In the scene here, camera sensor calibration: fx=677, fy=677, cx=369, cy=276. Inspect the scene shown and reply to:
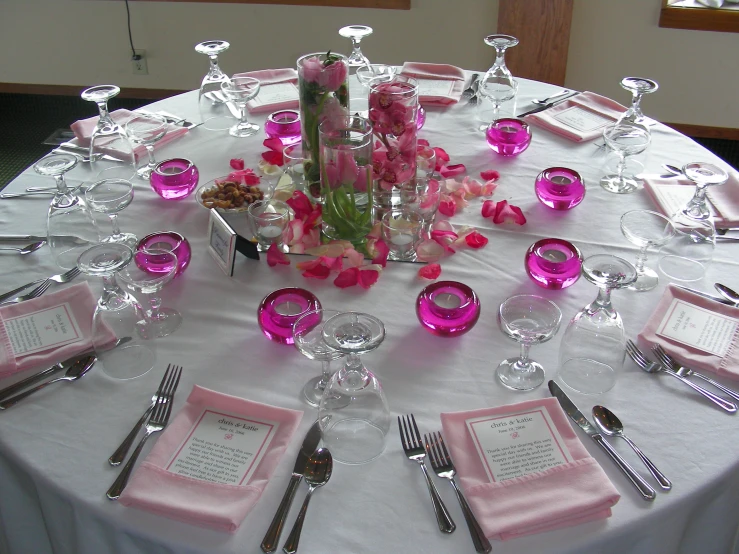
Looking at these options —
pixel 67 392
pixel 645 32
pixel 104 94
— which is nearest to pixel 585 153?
pixel 104 94

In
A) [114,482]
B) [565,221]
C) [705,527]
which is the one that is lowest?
[705,527]

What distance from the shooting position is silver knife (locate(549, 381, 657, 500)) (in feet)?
2.92

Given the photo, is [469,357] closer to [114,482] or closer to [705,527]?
[705,527]

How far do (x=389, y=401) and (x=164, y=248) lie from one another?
1.96 ft

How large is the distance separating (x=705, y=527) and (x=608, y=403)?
0.22m

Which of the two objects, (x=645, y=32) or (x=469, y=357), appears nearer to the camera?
(x=469, y=357)

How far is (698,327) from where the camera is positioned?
3.80 feet

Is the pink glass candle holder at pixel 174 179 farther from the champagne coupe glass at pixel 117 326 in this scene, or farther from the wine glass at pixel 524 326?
the wine glass at pixel 524 326

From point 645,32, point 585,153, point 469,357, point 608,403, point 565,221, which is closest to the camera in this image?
point 608,403

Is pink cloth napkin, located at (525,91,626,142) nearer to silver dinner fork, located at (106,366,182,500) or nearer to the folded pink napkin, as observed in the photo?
the folded pink napkin

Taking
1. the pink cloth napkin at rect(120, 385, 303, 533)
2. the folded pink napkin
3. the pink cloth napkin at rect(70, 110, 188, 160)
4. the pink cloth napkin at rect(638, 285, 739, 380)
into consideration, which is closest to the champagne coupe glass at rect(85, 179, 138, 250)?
the pink cloth napkin at rect(70, 110, 188, 160)

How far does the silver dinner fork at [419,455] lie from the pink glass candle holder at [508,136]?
2.99 feet

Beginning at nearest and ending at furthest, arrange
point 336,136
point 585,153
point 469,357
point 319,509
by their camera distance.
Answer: point 319,509, point 469,357, point 336,136, point 585,153

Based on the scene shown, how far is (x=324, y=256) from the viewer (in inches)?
53.2
